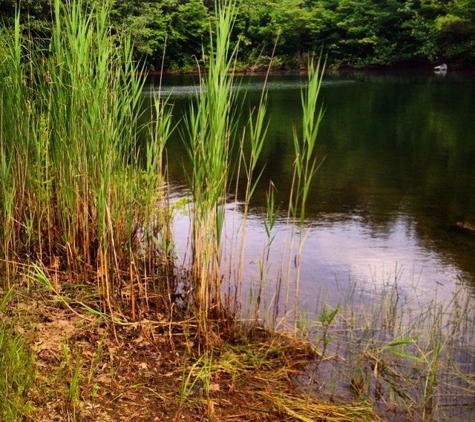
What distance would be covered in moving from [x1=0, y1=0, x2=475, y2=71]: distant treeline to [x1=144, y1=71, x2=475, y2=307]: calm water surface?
54.3ft

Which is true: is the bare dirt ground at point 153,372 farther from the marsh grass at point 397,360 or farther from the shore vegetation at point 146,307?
the marsh grass at point 397,360

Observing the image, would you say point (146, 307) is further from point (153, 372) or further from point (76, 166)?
point (76, 166)

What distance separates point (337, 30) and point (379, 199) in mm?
34434

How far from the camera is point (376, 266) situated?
5.34 m

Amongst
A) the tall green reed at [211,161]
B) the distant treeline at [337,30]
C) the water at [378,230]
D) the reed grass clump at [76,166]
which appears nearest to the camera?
the tall green reed at [211,161]

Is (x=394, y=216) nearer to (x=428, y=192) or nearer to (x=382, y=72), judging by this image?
(x=428, y=192)

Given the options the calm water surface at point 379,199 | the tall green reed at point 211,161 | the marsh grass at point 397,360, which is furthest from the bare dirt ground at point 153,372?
the calm water surface at point 379,199

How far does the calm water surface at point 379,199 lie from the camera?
16.8 feet

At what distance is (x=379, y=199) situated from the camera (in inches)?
322

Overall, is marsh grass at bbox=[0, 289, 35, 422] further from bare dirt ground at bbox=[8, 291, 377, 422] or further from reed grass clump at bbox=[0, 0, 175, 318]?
reed grass clump at bbox=[0, 0, 175, 318]

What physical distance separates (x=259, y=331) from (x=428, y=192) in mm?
5848

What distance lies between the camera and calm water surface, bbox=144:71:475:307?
513 cm

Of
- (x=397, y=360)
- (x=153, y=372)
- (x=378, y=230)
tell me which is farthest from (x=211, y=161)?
(x=378, y=230)

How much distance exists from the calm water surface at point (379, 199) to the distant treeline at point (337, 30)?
16.6m
